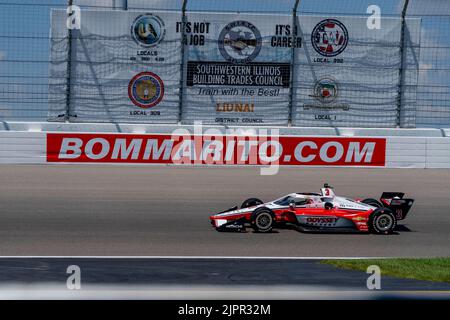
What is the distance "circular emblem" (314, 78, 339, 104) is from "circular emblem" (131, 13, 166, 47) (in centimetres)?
399

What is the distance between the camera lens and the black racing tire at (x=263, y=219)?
10086 mm

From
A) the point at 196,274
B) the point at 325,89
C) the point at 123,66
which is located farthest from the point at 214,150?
the point at 196,274

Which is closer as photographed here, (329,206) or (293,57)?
(329,206)

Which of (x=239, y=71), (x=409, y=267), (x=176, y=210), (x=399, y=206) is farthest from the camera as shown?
(x=239, y=71)

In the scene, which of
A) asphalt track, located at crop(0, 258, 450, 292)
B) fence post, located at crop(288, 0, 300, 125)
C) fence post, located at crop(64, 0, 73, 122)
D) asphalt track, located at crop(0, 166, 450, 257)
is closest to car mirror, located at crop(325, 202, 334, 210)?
asphalt track, located at crop(0, 166, 450, 257)

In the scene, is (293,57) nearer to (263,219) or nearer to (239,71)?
(239,71)

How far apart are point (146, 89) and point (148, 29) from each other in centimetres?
146

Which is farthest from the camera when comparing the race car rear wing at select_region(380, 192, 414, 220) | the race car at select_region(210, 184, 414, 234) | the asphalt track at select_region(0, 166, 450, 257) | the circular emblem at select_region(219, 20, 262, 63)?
the circular emblem at select_region(219, 20, 262, 63)

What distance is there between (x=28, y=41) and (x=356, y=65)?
781cm

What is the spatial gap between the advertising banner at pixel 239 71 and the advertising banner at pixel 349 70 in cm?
37

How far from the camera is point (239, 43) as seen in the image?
18141mm

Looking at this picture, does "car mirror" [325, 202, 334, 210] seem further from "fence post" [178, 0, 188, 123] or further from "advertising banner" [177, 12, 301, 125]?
"fence post" [178, 0, 188, 123]

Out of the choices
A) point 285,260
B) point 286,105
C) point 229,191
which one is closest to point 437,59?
point 286,105

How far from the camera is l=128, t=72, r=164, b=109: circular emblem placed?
1802 centimetres
